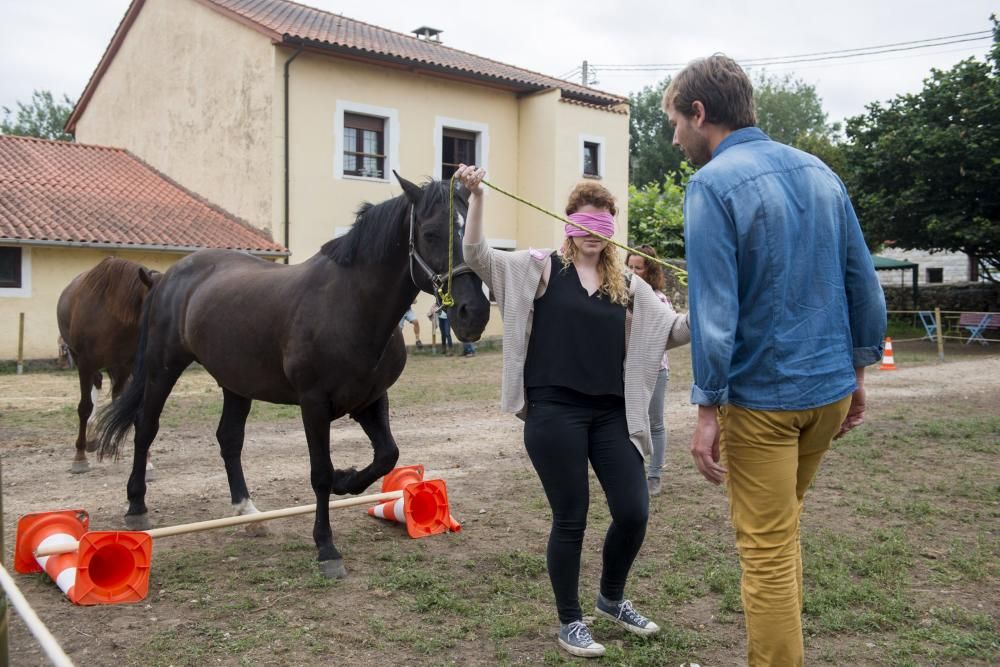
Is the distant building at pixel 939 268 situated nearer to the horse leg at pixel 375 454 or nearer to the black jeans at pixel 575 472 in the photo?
the horse leg at pixel 375 454

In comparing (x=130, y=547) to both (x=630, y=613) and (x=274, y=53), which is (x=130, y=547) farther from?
(x=274, y=53)

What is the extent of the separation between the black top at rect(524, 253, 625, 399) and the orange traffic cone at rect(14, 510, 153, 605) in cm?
218

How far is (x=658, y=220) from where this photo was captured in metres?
30.0

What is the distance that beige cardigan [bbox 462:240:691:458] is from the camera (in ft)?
10.6

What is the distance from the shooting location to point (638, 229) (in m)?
30.2

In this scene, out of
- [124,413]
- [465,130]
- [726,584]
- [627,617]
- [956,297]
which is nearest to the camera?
[627,617]

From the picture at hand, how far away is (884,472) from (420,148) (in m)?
16.3

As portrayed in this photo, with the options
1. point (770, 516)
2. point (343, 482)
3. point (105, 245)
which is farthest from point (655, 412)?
point (105, 245)

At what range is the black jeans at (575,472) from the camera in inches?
126

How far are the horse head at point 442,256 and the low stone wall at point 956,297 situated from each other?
87.6 feet

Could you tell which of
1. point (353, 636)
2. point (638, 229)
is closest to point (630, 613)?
point (353, 636)

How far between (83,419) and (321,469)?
12.3 feet

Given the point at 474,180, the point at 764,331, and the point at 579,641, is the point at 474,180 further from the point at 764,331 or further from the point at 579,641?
the point at 579,641

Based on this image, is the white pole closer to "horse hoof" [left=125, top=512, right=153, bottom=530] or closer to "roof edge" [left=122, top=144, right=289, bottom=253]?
"horse hoof" [left=125, top=512, right=153, bottom=530]
